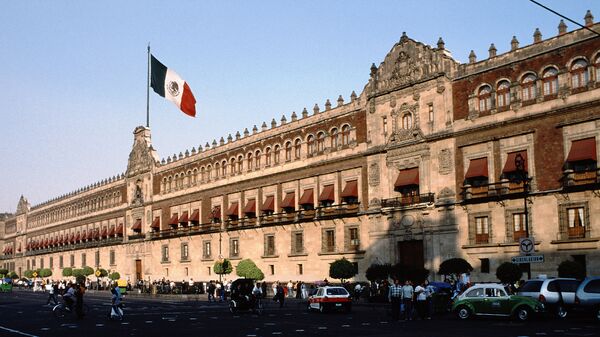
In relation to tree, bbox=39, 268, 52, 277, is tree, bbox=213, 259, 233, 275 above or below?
above

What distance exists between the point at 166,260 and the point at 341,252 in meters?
30.6

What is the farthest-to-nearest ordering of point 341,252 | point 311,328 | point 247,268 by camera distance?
point 247,268 < point 341,252 < point 311,328

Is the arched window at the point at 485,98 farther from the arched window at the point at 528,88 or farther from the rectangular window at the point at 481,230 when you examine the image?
the rectangular window at the point at 481,230

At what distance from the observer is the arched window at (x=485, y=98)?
134ft

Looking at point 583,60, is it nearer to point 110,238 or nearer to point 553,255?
point 553,255

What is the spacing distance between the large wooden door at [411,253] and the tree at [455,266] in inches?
173

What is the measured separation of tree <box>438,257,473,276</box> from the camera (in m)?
38.8

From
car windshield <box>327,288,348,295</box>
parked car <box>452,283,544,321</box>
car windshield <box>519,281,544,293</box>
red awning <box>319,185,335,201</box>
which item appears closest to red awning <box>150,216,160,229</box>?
red awning <box>319,185,335,201</box>

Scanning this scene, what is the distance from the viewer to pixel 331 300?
33250mm

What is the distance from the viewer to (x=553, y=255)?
121 ft

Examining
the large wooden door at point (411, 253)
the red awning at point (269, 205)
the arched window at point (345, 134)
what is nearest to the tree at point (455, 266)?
the large wooden door at point (411, 253)

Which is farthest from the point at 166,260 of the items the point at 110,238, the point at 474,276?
the point at 474,276

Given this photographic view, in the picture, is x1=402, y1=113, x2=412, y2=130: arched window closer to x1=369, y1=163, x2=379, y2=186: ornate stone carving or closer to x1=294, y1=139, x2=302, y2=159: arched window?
x1=369, y1=163, x2=379, y2=186: ornate stone carving

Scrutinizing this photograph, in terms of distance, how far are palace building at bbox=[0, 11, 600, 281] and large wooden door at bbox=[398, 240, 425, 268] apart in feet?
0.34
